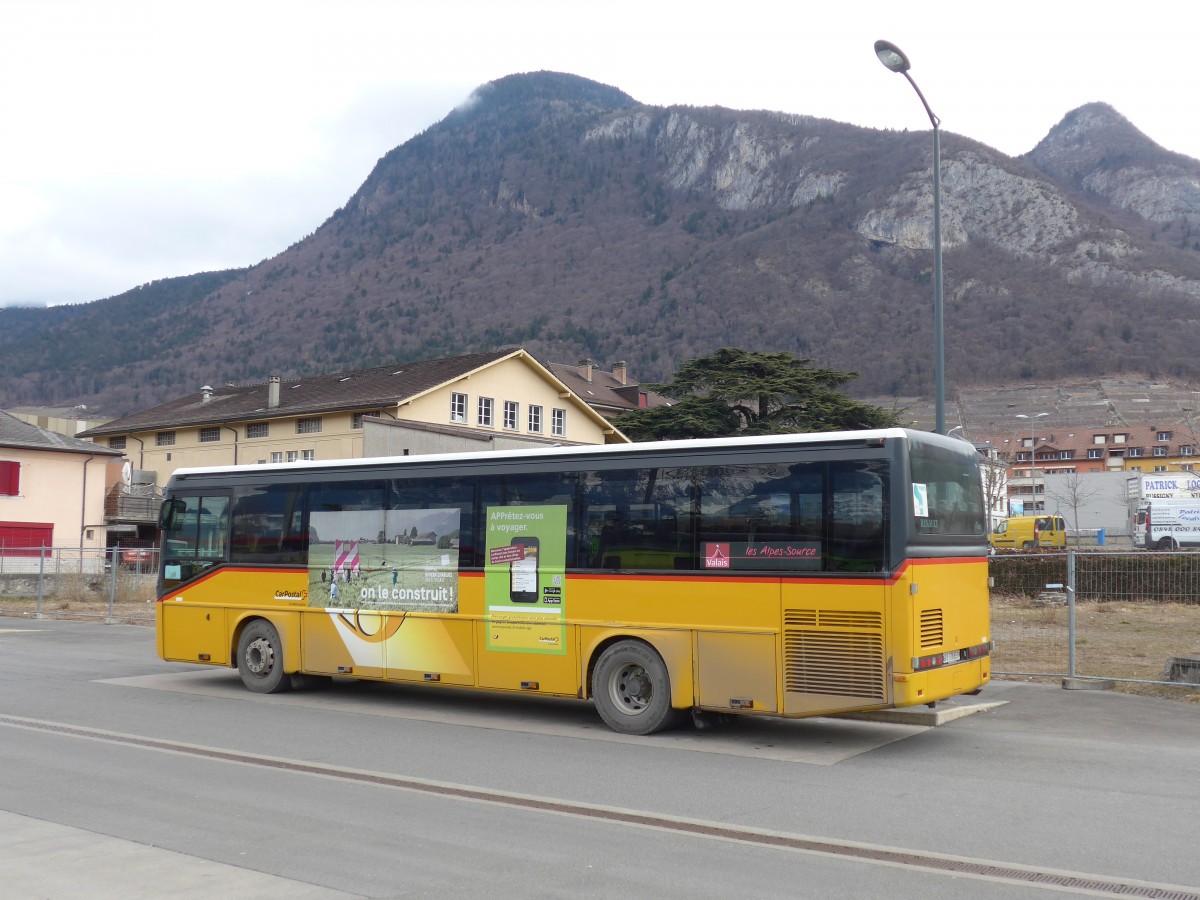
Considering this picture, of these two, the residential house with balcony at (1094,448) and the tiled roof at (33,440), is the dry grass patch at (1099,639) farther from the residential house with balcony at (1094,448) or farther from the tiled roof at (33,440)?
the residential house with balcony at (1094,448)

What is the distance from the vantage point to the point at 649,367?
506ft

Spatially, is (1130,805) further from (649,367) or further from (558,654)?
(649,367)

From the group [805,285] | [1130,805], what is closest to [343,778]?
[1130,805]

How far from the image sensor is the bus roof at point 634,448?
10.7m

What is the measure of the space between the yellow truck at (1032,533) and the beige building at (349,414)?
2327cm

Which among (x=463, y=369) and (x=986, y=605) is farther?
(x=463, y=369)

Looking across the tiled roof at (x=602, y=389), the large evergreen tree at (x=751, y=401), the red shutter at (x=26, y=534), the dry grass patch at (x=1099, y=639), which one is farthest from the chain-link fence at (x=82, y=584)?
the tiled roof at (x=602, y=389)

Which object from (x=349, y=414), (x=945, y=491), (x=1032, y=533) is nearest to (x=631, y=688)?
(x=945, y=491)

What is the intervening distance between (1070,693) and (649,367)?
14065 cm

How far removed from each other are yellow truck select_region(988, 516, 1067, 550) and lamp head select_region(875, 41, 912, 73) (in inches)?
2010

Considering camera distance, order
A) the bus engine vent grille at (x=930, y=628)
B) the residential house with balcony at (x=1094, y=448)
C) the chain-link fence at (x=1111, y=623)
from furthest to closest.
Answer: the residential house with balcony at (x=1094, y=448), the chain-link fence at (x=1111, y=623), the bus engine vent grille at (x=930, y=628)

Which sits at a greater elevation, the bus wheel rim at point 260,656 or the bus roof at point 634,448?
the bus roof at point 634,448

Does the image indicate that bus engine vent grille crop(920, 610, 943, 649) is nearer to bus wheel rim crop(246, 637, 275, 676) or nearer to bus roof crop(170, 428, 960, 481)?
bus roof crop(170, 428, 960, 481)

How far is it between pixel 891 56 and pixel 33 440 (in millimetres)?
48972
